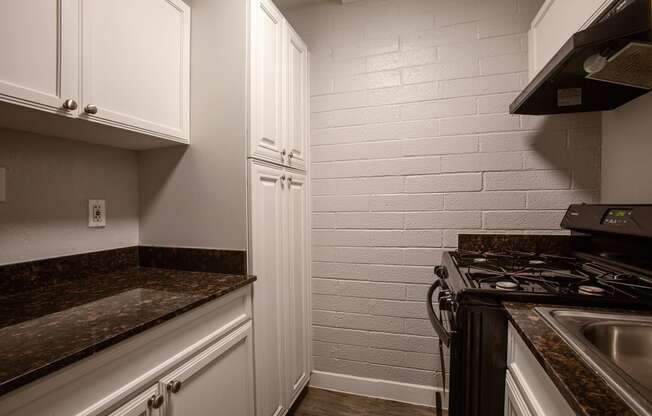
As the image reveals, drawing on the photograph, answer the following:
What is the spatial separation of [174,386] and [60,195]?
36.3 inches

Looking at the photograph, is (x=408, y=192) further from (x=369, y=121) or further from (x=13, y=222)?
(x=13, y=222)

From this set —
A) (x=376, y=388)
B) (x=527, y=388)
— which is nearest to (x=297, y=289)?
(x=376, y=388)

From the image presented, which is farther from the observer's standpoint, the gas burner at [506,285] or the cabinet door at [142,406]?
the gas burner at [506,285]

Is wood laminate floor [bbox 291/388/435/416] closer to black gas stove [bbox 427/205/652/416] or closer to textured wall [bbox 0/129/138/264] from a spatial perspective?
black gas stove [bbox 427/205/652/416]

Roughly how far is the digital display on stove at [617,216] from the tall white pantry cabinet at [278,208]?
1438mm

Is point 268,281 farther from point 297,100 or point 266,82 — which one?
point 297,100

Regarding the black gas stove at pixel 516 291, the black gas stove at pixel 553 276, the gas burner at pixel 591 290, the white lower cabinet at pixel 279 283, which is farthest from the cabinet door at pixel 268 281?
the gas burner at pixel 591 290

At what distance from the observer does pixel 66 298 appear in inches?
39.5

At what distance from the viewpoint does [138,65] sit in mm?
1175

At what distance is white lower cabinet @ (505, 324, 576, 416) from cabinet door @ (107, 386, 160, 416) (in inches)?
38.5

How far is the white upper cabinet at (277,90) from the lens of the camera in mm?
1355

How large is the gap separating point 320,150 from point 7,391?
5.65ft

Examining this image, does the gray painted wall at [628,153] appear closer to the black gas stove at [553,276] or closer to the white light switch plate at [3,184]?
the black gas stove at [553,276]

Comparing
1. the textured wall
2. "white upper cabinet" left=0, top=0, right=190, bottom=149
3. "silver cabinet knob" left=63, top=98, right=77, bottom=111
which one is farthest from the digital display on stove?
the textured wall
